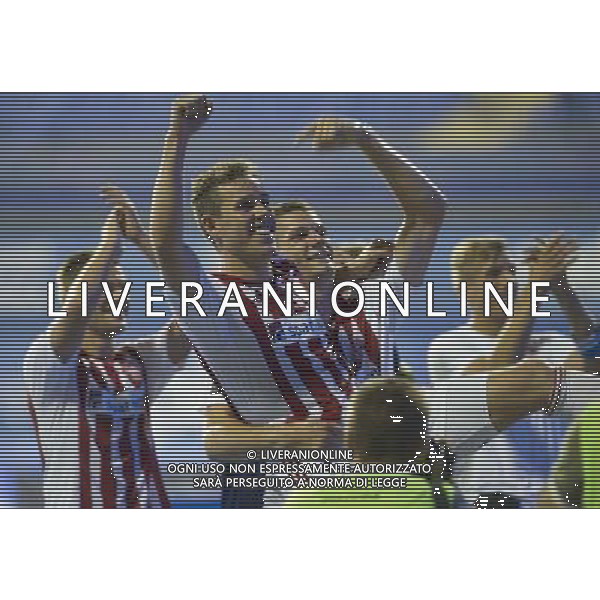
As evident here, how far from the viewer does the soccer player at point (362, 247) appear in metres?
9.56

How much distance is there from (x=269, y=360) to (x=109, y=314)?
1064 mm

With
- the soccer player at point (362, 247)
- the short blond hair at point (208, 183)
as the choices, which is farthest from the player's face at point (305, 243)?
the short blond hair at point (208, 183)

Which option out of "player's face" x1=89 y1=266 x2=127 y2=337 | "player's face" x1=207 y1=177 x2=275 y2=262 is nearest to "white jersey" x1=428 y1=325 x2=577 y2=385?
"player's face" x1=207 y1=177 x2=275 y2=262

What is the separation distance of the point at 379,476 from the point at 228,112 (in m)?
2.51

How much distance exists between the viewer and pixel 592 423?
379 inches

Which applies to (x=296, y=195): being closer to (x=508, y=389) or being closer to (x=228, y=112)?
(x=228, y=112)

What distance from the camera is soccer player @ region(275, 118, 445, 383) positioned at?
31.4ft

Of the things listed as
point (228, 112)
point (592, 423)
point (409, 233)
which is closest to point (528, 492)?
point (592, 423)

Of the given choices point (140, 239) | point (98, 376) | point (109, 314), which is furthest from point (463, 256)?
point (98, 376)

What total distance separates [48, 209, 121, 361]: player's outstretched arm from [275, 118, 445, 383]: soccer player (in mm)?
1078

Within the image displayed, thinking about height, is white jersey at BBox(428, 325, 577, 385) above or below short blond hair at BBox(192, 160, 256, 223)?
below

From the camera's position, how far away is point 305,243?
9.59m

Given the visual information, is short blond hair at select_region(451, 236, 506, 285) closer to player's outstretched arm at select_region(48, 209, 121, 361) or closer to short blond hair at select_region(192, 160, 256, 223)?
short blond hair at select_region(192, 160, 256, 223)

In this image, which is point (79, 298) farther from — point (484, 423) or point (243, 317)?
point (484, 423)
